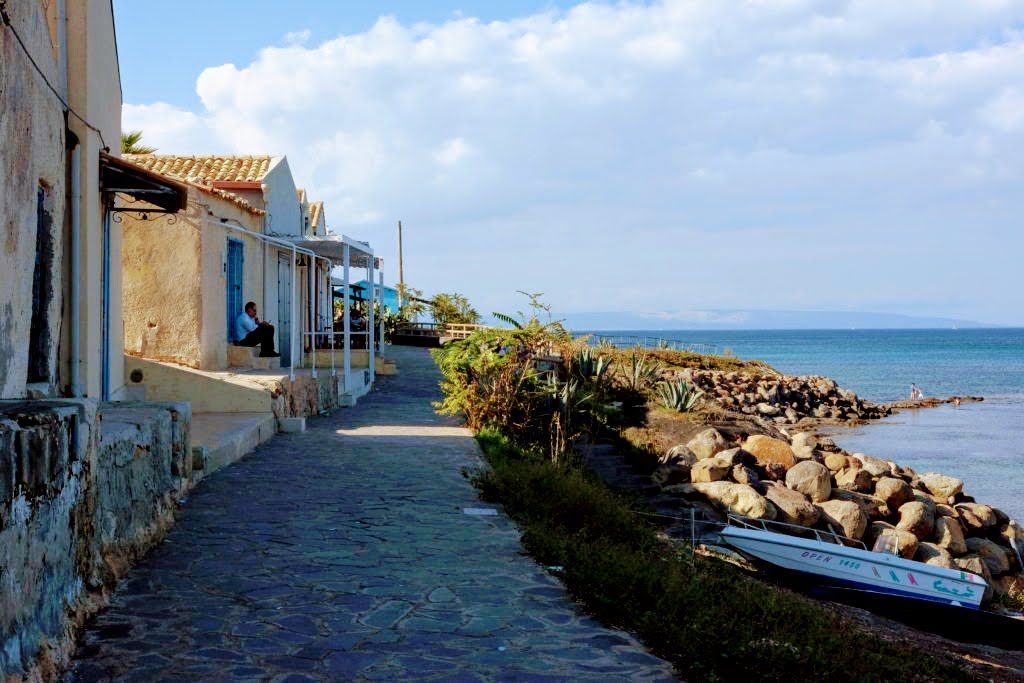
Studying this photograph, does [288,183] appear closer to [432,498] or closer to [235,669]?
[432,498]

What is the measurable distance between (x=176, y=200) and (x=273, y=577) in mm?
6460

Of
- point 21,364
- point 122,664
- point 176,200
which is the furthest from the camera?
point 176,200

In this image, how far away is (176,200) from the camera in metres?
11.6

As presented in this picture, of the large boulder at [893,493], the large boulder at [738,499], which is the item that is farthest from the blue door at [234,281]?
the large boulder at [893,493]

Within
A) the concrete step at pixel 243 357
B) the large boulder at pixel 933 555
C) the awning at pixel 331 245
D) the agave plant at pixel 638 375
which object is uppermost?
the awning at pixel 331 245

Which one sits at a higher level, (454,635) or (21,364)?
(21,364)

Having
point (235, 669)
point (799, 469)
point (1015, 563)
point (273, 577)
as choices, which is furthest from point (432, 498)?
point (1015, 563)

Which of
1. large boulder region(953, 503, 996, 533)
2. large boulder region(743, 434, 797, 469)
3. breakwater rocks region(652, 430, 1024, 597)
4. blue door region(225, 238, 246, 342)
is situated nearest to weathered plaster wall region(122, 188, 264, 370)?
blue door region(225, 238, 246, 342)

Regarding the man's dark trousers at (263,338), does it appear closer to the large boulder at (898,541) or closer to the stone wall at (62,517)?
the stone wall at (62,517)

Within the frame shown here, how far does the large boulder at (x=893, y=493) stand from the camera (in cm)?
1630

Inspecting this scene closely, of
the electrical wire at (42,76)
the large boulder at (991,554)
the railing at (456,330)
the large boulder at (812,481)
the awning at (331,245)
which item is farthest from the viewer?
the railing at (456,330)

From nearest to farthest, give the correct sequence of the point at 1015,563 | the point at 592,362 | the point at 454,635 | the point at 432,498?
the point at 454,635 < the point at 432,498 < the point at 1015,563 < the point at 592,362

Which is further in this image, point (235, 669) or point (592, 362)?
point (592, 362)

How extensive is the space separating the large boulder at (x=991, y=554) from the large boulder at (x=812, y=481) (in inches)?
96.7
